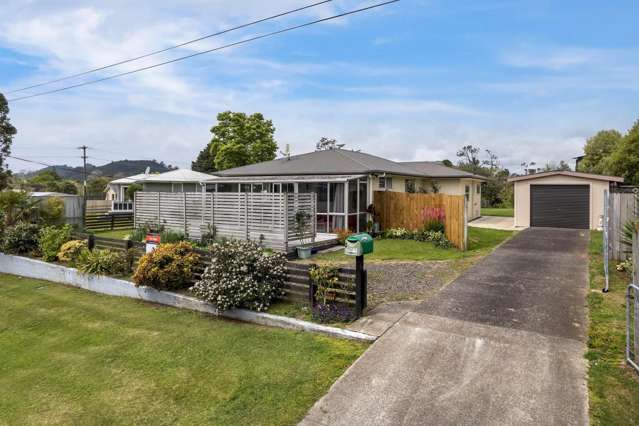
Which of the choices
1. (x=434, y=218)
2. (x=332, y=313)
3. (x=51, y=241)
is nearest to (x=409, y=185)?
(x=434, y=218)

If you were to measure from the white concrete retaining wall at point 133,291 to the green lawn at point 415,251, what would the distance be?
4.64 metres

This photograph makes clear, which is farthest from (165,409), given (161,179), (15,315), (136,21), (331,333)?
(161,179)

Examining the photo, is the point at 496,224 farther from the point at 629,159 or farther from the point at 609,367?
the point at 609,367

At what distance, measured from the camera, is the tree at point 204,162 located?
58.7m

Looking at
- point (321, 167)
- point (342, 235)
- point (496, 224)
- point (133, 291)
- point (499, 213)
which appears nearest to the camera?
point (133, 291)

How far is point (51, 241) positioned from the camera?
12539 mm

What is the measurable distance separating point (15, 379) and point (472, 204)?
25822 millimetres

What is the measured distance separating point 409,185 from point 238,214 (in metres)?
11.3

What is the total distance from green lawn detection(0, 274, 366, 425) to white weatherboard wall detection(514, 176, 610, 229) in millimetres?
17832

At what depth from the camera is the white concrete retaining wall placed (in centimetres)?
639

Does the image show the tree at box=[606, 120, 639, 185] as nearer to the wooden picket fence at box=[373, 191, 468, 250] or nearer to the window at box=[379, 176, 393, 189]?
the window at box=[379, 176, 393, 189]

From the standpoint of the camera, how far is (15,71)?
2062 centimetres

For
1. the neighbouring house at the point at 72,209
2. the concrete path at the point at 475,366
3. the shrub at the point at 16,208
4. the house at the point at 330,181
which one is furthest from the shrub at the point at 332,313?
the neighbouring house at the point at 72,209

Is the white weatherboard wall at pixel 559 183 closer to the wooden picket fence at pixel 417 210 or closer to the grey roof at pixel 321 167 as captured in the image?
the grey roof at pixel 321 167
